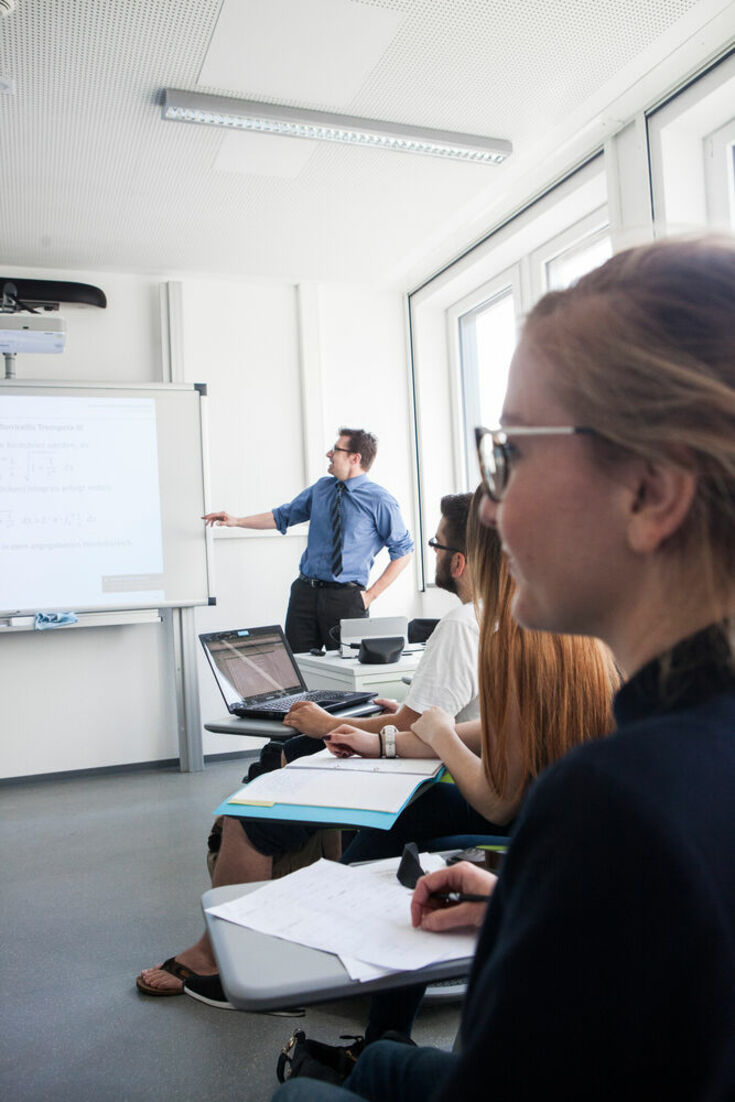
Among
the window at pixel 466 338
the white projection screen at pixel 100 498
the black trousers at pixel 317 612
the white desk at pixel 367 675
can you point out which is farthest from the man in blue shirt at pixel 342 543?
the white desk at pixel 367 675

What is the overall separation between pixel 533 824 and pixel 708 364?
29cm

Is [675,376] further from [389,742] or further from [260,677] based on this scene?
[260,677]

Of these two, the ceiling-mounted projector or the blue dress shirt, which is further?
the blue dress shirt

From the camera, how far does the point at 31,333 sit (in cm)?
443

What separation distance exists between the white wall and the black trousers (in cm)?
62

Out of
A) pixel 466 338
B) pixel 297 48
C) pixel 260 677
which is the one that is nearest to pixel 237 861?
pixel 260 677

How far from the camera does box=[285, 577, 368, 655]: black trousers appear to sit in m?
4.56

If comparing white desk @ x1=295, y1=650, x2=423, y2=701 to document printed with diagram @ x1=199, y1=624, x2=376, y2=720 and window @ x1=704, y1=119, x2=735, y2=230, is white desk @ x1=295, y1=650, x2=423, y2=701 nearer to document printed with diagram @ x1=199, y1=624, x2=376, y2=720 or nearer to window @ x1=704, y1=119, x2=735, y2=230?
document printed with diagram @ x1=199, y1=624, x2=376, y2=720

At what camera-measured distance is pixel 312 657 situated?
119 inches

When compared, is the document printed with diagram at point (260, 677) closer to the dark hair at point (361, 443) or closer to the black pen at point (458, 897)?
the black pen at point (458, 897)

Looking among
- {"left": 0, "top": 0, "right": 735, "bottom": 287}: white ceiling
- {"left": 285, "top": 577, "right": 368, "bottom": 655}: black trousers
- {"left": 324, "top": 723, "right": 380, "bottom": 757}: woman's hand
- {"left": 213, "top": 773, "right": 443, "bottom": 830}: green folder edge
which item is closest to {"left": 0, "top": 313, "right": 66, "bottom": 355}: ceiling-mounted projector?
{"left": 0, "top": 0, "right": 735, "bottom": 287}: white ceiling

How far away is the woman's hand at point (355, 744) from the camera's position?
5.56 feet

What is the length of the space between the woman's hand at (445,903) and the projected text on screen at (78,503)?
4035mm

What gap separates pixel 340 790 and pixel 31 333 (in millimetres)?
3799
